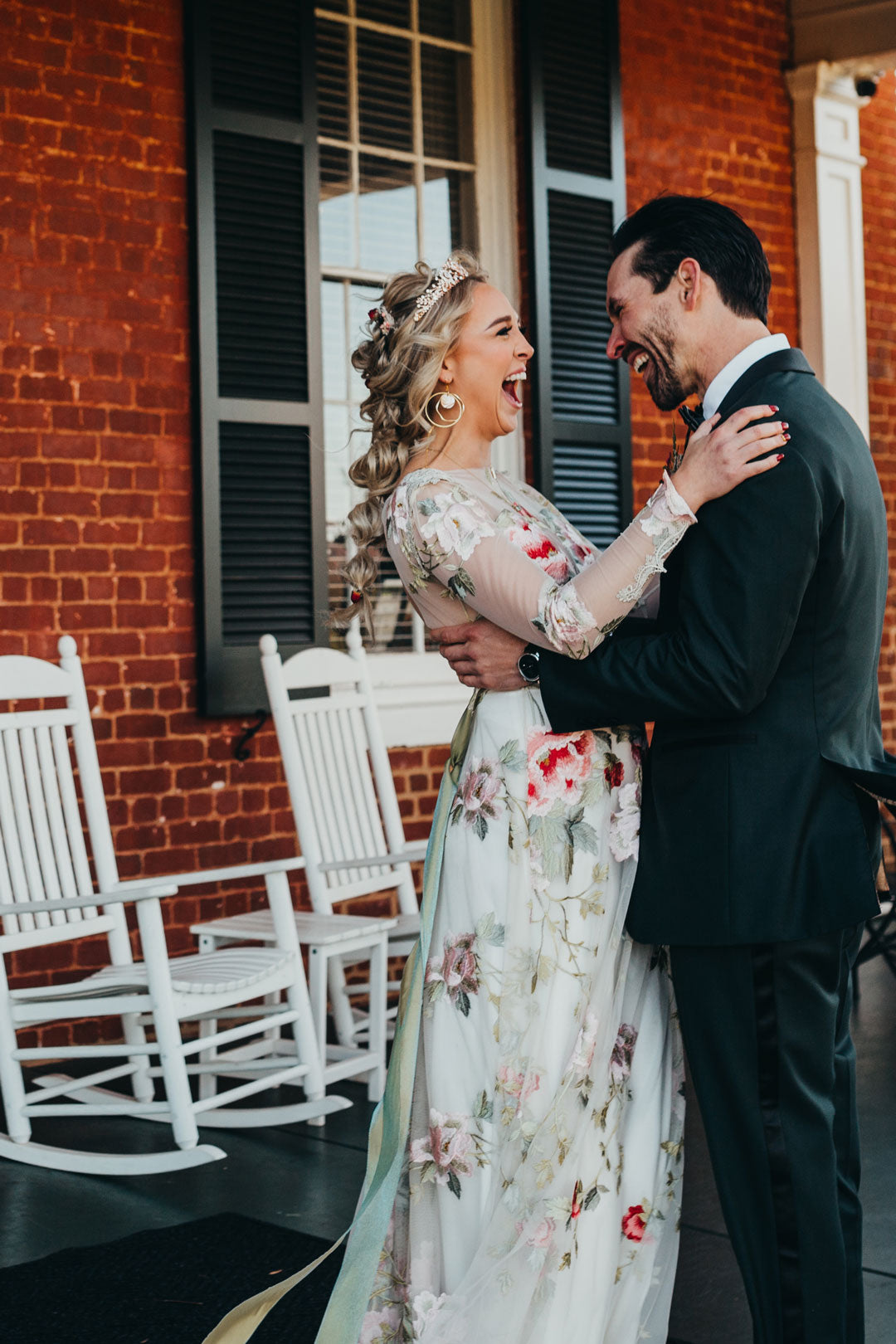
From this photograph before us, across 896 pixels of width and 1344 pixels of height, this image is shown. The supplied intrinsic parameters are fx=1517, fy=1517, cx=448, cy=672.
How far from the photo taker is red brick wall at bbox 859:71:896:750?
7172 mm

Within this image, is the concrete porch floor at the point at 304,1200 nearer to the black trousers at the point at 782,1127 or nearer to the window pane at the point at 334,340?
the black trousers at the point at 782,1127

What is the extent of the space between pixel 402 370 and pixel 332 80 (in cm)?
332

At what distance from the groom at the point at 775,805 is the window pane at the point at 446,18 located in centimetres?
399

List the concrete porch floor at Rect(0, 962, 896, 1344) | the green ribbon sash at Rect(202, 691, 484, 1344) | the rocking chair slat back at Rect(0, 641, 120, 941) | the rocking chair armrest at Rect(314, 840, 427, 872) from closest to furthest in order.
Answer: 1. the green ribbon sash at Rect(202, 691, 484, 1344)
2. the concrete porch floor at Rect(0, 962, 896, 1344)
3. the rocking chair slat back at Rect(0, 641, 120, 941)
4. the rocking chair armrest at Rect(314, 840, 427, 872)

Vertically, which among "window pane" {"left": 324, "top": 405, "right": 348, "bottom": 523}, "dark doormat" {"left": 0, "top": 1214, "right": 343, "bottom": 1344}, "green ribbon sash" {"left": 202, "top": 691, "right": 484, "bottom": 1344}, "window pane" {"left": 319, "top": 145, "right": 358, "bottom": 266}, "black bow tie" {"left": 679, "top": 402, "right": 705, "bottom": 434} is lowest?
"dark doormat" {"left": 0, "top": 1214, "right": 343, "bottom": 1344}

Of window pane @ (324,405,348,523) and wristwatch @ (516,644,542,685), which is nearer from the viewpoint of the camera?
wristwatch @ (516,644,542,685)

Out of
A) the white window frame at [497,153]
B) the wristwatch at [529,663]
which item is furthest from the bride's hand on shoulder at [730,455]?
the white window frame at [497,153]

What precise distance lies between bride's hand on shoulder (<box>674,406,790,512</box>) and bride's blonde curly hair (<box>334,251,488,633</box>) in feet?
1.97

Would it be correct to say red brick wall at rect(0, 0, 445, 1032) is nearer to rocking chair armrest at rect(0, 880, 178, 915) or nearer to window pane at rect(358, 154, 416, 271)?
rocking chair armrest at rect(0, 880, 178, 915)

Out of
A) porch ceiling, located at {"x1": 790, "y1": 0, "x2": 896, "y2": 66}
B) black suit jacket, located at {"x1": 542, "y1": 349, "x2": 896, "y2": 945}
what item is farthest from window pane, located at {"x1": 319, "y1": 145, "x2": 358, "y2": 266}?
black suit jacket, located at {"x1": 542, "y1": 349, "x2": 896, "y2": 945}

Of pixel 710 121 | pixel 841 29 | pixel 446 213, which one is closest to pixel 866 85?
pixel 841 29

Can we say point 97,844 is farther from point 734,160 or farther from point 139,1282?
point 734,160

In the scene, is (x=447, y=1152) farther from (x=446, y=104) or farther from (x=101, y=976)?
(x=446, y=104)

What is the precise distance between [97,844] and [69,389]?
53.2 inches
